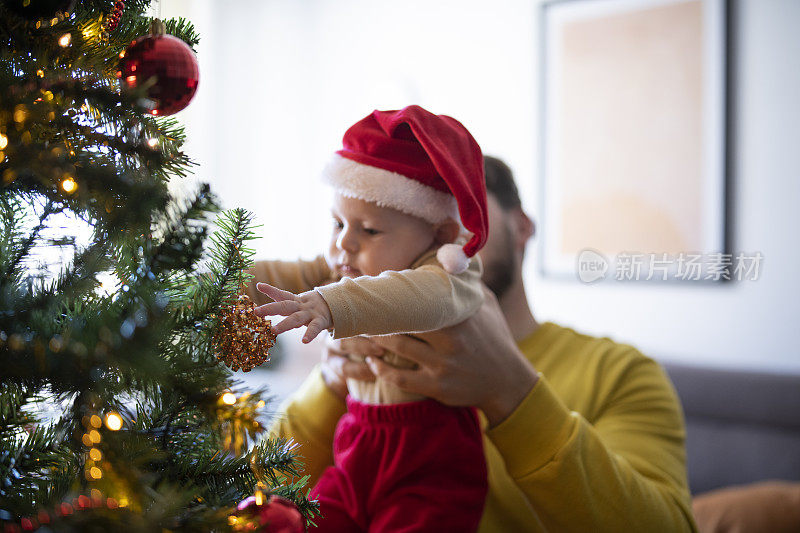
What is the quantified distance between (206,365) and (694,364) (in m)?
2.16

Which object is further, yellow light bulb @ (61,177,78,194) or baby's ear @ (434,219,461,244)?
baby's ear @ (434,219,461,244)

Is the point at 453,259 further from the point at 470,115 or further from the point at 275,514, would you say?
the point at 470,115

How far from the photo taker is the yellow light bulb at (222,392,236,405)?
44 centimetres

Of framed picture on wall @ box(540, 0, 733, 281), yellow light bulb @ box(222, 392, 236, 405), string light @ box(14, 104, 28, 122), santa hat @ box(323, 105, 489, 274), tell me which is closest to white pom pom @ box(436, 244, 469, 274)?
santa hat @ box(323, 105, 489, 274)

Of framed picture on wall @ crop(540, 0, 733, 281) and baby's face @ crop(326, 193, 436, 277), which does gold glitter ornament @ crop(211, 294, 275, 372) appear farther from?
framed picture on wall @ crop(540, 0, 733, 281)

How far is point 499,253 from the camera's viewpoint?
4.13 feet

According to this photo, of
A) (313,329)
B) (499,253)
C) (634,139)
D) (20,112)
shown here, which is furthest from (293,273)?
(634,139)

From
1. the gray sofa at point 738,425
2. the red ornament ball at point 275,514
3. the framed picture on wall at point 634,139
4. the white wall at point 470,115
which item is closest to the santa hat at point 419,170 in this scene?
the red ornament ball at point 275,514

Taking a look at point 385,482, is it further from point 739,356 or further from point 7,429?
point 739,356

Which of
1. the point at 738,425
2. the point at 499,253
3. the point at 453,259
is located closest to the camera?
the point at 453,259

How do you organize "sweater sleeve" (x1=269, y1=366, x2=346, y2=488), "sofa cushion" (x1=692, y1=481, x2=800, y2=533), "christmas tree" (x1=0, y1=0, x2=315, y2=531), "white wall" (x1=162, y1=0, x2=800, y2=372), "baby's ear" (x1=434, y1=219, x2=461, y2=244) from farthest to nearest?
"white wall" (x1=162, y1=0, x2=800, y2=372), "sofa cushion" (x1=692, y1=481, x2=800, y2=533), "sweater sleeve" (x1=269, y1=366, x2=346, y2=488), "baby's ear" (x1=434, y1=219, x2=461, y2=244), "christmas tree" (x1=0, y1=0, x2=315, y2=531)

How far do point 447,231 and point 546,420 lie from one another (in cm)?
30

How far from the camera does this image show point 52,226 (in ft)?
1.51

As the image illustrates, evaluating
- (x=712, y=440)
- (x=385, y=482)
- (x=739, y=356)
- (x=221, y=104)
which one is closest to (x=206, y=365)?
(x=385, y=482)
